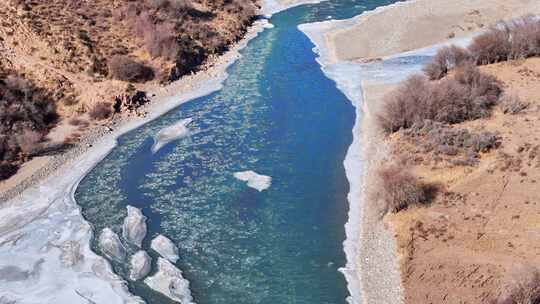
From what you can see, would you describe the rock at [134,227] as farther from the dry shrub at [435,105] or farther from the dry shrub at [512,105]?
the dry shrub at [512,105]

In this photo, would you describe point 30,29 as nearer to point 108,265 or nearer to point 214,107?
point 214,107

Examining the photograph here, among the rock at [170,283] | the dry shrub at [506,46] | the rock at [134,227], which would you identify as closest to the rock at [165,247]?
the rock at [170,283]

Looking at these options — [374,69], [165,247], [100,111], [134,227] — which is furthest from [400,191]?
[100,111]

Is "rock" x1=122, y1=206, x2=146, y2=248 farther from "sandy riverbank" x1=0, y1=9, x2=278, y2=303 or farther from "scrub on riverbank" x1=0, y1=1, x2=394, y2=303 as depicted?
"sandy riverbank" x1=0, y1=9, x2=278, y2=303

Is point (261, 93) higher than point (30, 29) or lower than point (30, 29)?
lower

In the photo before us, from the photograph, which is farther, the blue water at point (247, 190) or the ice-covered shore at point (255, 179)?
the ice-covered shore at point (255, 179)

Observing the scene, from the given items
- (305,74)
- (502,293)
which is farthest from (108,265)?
(305,74)
